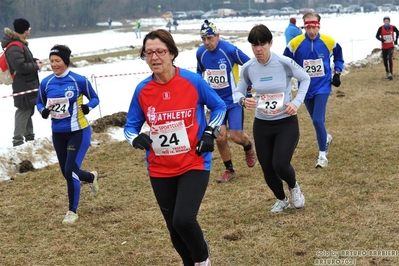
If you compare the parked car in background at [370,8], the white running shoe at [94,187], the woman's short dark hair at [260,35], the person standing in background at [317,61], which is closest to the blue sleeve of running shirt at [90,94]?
the white running shoe at [94,187]

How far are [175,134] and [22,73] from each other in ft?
21.6

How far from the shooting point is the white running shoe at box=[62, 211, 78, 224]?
6.69m

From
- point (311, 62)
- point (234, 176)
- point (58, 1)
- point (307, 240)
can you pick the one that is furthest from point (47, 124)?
point (58, 1)

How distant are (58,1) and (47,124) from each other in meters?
75.3

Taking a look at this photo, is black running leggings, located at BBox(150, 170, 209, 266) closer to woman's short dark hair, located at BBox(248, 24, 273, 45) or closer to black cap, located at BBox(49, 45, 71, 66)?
woman's short dark hair, located at BBox(248, 24, 273, 45)

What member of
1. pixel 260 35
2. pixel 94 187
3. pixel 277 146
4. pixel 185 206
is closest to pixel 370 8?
pixel 94 187

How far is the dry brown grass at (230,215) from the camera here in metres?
5.45

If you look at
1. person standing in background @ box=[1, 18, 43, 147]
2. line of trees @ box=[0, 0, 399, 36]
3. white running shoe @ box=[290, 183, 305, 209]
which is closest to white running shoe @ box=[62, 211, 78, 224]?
white running shoe @ box=[290, 183, 305, 209]

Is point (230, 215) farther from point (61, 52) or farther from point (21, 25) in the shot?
point (21, 25)

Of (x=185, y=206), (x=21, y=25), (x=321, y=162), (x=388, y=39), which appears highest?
(x=21, y=25)

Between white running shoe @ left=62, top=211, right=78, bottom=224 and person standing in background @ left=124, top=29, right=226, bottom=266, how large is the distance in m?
2.60

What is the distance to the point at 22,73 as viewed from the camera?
10.1 meters

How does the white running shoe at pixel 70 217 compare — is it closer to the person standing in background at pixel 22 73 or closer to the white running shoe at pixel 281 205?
the white running shoe at pixel 281 205

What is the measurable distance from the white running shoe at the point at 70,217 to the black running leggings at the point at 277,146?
7.50ft
